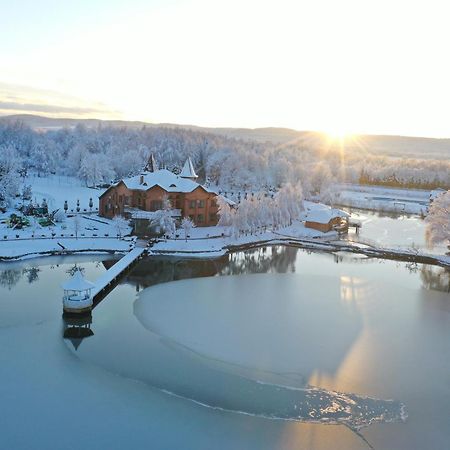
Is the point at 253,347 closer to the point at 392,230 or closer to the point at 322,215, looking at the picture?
the point at 322,215

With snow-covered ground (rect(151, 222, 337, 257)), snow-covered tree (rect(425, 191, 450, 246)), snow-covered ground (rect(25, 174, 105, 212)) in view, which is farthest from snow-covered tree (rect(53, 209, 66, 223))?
snow-covered tree (rect(425, 191, 450, 246))

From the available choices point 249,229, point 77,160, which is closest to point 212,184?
point 77,160

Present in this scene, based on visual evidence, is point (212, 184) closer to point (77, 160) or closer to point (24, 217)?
point (77, 160)


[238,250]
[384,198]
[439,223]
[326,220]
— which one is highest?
[439,223]

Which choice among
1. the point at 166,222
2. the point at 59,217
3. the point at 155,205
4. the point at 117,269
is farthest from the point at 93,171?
the point at 117,269

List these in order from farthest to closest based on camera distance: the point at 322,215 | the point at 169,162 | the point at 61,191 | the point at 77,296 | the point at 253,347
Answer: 1. the point at 169,162
2. the point at 61,191
3. the point at 322,215
4. the point at 77,296
5. the point at 253,347

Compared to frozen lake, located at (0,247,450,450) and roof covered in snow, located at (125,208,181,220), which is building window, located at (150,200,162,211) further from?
frozen lake, located at (0,247,450,450)

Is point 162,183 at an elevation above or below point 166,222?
above

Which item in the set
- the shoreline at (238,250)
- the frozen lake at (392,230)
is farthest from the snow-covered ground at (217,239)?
the frozen lake at (392,230)
